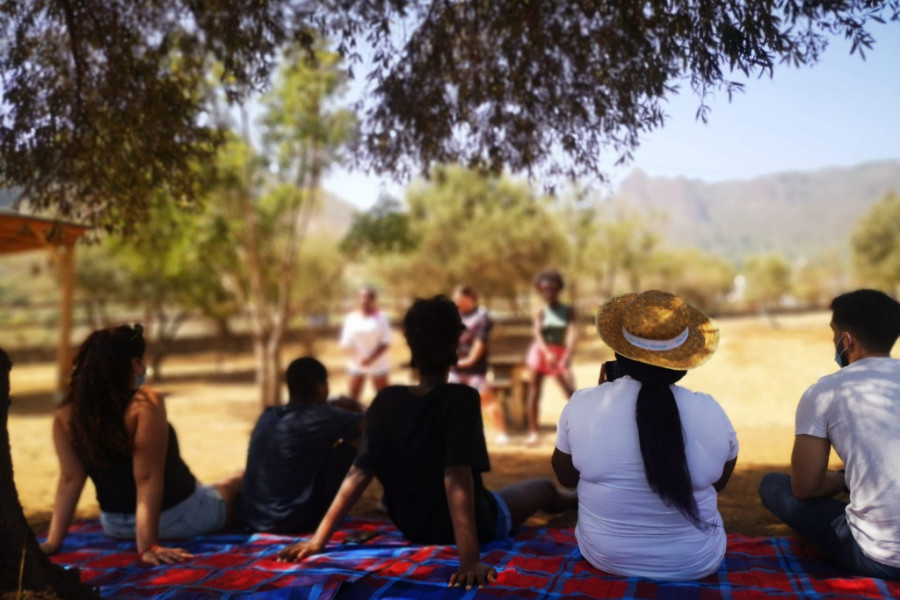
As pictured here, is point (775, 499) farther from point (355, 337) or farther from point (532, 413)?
point (355, 337)

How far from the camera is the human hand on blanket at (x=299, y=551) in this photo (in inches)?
138

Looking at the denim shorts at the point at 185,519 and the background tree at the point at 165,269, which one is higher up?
the background tree at the point at 165,269

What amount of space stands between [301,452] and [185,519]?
0.77 m

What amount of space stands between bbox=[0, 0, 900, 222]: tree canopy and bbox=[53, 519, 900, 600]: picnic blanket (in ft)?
8.51

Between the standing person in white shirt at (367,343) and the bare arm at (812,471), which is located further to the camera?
the standing person in white shirt at (367,343)

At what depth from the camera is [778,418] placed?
36.1 feet

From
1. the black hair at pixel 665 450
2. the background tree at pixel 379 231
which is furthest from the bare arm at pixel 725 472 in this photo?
the background tree at pixel 379 231

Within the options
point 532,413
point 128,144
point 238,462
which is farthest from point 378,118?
point 238,462

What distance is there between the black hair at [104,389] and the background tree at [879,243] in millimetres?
36722

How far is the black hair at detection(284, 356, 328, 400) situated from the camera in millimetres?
4023

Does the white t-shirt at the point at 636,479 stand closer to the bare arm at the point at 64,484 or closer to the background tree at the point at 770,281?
the bare arm at the point at 64,484

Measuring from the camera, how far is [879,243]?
35.0 meters

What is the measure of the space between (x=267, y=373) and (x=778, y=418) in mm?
8694

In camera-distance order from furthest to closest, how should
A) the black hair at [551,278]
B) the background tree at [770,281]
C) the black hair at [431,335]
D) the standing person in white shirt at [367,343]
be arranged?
1. the background tree at [770,281]
2. the standing person in white shirt at [367,343]
3. the black hair at [551,278]
4. the black hair at [431,335]
